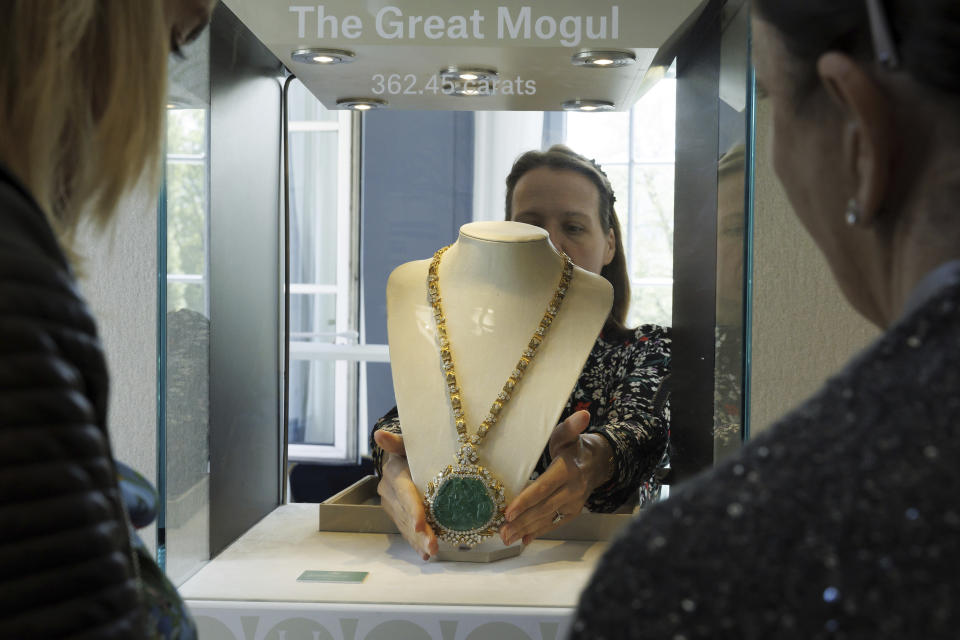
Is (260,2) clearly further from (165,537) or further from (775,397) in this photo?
(775,397)

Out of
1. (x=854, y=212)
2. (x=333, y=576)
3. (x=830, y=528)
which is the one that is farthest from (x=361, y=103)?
(x=830, y=528)

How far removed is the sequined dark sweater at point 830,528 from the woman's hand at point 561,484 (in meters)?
0.83

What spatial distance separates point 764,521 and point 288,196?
118 centimetres

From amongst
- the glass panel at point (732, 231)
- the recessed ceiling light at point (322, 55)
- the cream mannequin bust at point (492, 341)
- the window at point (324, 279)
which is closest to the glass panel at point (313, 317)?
the window at point (324, 279)

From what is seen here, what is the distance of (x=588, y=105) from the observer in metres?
1.30

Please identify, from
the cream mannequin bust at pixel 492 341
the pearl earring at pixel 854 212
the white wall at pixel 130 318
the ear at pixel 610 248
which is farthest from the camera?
the white wall at pixel 130 318

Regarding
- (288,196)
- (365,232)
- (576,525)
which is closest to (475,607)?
(576,525)

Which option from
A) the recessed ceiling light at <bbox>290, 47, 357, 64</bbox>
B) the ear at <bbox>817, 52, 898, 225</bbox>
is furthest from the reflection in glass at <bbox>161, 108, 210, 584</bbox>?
the ear at <bbox>817, 52, 898, 225</bbox>

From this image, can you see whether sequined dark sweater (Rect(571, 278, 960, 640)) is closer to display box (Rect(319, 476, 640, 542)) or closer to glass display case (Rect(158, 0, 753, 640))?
glass display case (Rect(158, 0, 753, 640))

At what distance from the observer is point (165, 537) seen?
1193 mm

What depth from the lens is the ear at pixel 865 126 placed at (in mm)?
432

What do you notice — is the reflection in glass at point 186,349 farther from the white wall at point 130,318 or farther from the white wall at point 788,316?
the white wall at point 788,316

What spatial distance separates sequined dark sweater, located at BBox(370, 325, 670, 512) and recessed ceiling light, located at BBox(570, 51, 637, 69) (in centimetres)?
37

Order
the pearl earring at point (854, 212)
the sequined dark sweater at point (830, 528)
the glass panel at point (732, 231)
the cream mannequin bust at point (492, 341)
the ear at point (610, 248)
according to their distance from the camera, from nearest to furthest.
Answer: the sequined dark sweater at point (830, 528)
the pearl earring at point (854, 212)
the glass panel at point (732, 231)
the cream mannequin bust at point (492, 341)
the ear at point (610, 248)
